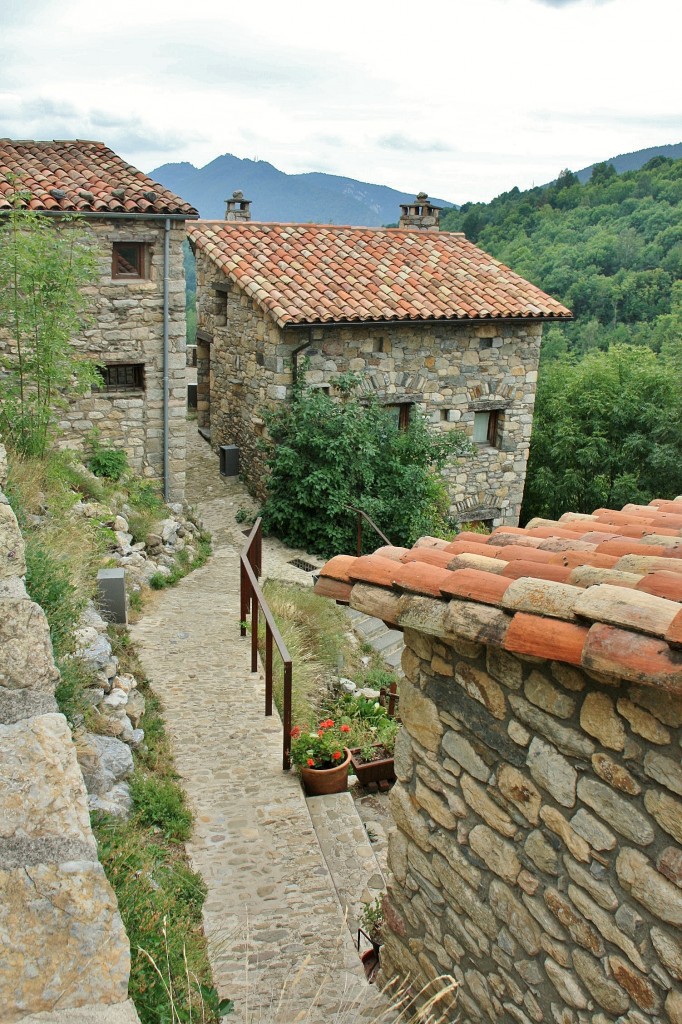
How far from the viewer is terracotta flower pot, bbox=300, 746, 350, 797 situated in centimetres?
590

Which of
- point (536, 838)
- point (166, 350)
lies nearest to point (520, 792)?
point (536, 838)

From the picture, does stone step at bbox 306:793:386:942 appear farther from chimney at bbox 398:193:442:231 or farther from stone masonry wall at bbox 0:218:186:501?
chimney at bbox 398:193:442:231

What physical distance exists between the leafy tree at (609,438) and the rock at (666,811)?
16357mm

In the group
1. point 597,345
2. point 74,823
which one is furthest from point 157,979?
point 597,345

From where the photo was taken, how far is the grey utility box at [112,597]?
25.3ft

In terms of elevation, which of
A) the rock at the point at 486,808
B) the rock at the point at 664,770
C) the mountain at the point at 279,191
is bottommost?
the rock at the point at 486,808

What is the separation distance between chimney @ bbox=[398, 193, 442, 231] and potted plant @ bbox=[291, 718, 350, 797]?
43.8 feet

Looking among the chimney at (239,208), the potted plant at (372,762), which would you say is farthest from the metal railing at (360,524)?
the chimney at (239,208)

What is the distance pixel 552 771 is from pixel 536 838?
0.31 m

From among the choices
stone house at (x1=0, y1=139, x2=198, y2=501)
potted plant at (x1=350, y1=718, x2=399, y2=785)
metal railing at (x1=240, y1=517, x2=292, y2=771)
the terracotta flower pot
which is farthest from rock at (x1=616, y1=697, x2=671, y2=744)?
stone house at (x1=0, y1=139, x2=198, y2=501)

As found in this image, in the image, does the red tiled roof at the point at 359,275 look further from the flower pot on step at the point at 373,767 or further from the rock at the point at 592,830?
the rock at the point at 592,830

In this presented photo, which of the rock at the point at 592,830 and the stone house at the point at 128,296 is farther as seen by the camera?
the stone house at the point at 128,296

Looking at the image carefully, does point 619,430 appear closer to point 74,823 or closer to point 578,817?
point 578,817

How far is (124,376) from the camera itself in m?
11.9
